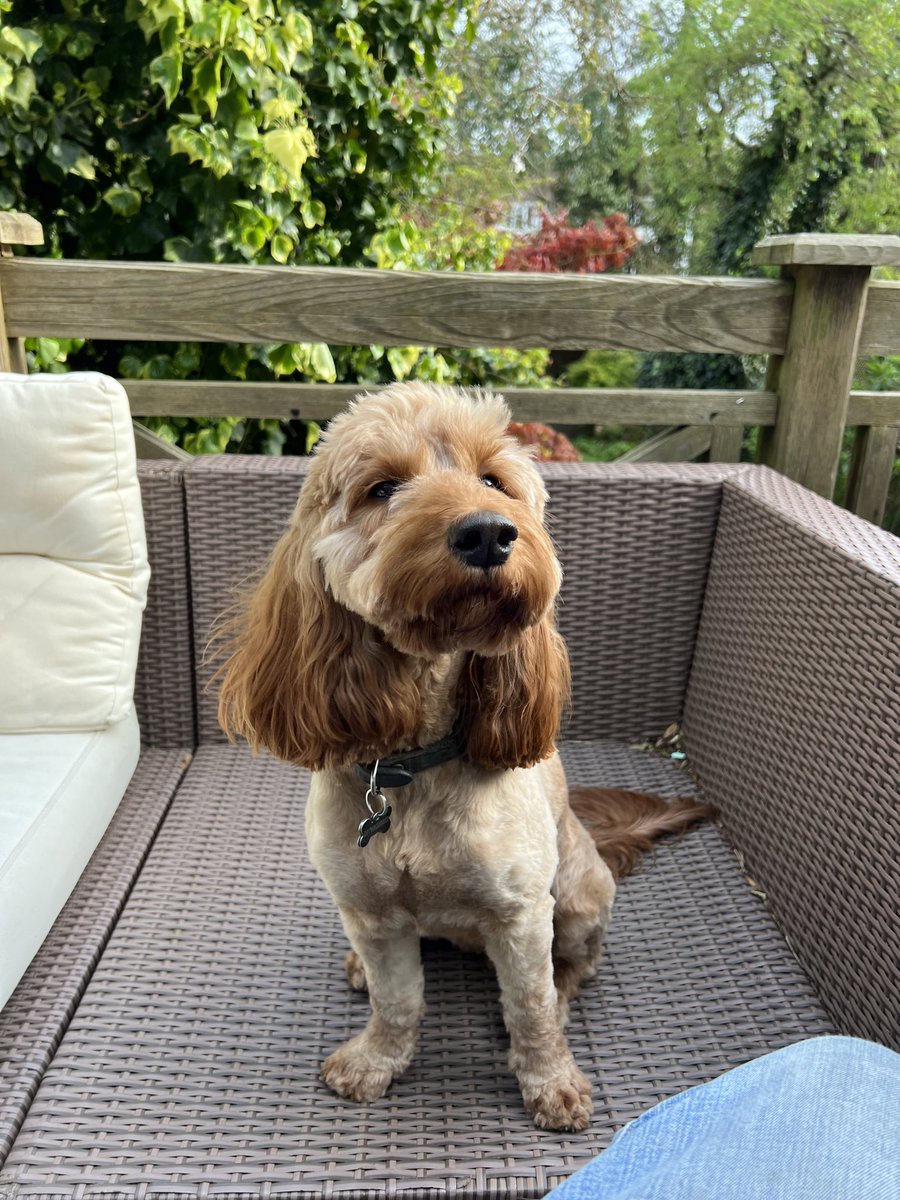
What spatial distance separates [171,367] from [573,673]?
5.36 ft

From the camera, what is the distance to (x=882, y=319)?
2.27 meters

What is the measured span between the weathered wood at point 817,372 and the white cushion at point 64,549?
5.28 feet

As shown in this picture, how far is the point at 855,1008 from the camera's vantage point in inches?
56.2

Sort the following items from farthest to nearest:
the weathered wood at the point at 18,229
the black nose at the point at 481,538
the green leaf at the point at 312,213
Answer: the green leaf at the point at 312,213 → the weathered wood at the point at 18,229 → the black nose at the point at 481,538

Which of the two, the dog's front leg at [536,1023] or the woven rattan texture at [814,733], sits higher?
the woven rattan texture at [814,733]

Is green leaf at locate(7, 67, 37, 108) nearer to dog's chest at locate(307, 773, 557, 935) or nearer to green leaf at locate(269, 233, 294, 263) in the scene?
green leaf at locate(269, 233, 294, 263)

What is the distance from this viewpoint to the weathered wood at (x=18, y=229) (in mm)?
2223

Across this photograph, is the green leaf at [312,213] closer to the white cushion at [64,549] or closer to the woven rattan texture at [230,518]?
the woven rattan texture at [230,518]

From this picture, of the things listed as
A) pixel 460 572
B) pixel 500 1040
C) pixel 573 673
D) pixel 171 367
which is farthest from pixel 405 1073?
pixel 171 367

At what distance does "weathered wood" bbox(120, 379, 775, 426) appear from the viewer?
2.40m

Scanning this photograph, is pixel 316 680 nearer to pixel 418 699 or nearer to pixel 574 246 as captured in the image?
pixel 418 699

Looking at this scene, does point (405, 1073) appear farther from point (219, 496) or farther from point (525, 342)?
point (525, 342)

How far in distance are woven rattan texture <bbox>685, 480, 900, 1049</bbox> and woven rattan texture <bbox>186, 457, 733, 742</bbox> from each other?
10cm

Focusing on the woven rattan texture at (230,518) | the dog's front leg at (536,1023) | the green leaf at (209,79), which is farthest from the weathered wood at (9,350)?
the dog's front leg at (536,1023)
